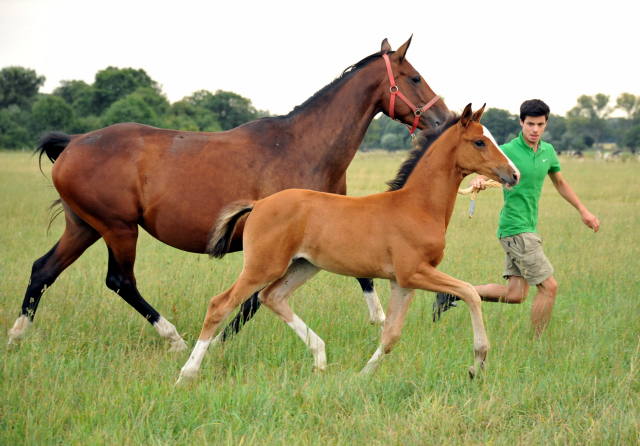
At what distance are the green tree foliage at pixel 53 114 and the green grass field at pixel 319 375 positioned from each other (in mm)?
54914

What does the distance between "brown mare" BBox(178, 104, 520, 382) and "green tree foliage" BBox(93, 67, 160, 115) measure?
69.7m

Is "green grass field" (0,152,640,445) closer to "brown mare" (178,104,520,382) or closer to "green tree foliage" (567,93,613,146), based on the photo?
"brown mare" (178,104,520,382)

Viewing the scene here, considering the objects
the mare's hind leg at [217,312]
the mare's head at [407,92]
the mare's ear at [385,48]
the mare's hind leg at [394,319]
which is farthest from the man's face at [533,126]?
the mare's hind leg at [217,312]

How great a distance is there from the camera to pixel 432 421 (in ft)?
9.33

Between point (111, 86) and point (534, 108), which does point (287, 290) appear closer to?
point (534, 108)

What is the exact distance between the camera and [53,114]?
54.5 m

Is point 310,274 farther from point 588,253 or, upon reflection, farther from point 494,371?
point 588,253

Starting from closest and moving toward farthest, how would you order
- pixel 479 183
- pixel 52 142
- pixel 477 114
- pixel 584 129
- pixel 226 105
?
pixel 477 114 < pixel 479 183 < pixel 52 142 < pixel 226 105 < pixel 584 129

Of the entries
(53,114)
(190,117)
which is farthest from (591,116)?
(53,114)

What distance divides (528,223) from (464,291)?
132 cm

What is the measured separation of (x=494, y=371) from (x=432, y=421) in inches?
37.2

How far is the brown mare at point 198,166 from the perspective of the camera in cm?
436

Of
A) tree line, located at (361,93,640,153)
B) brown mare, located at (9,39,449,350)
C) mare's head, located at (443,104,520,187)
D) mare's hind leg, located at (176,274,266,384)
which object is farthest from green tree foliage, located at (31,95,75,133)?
mare's head, located at (443,104,520,187)

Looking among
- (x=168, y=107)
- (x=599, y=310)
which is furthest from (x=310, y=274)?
(x=168, y=107)
